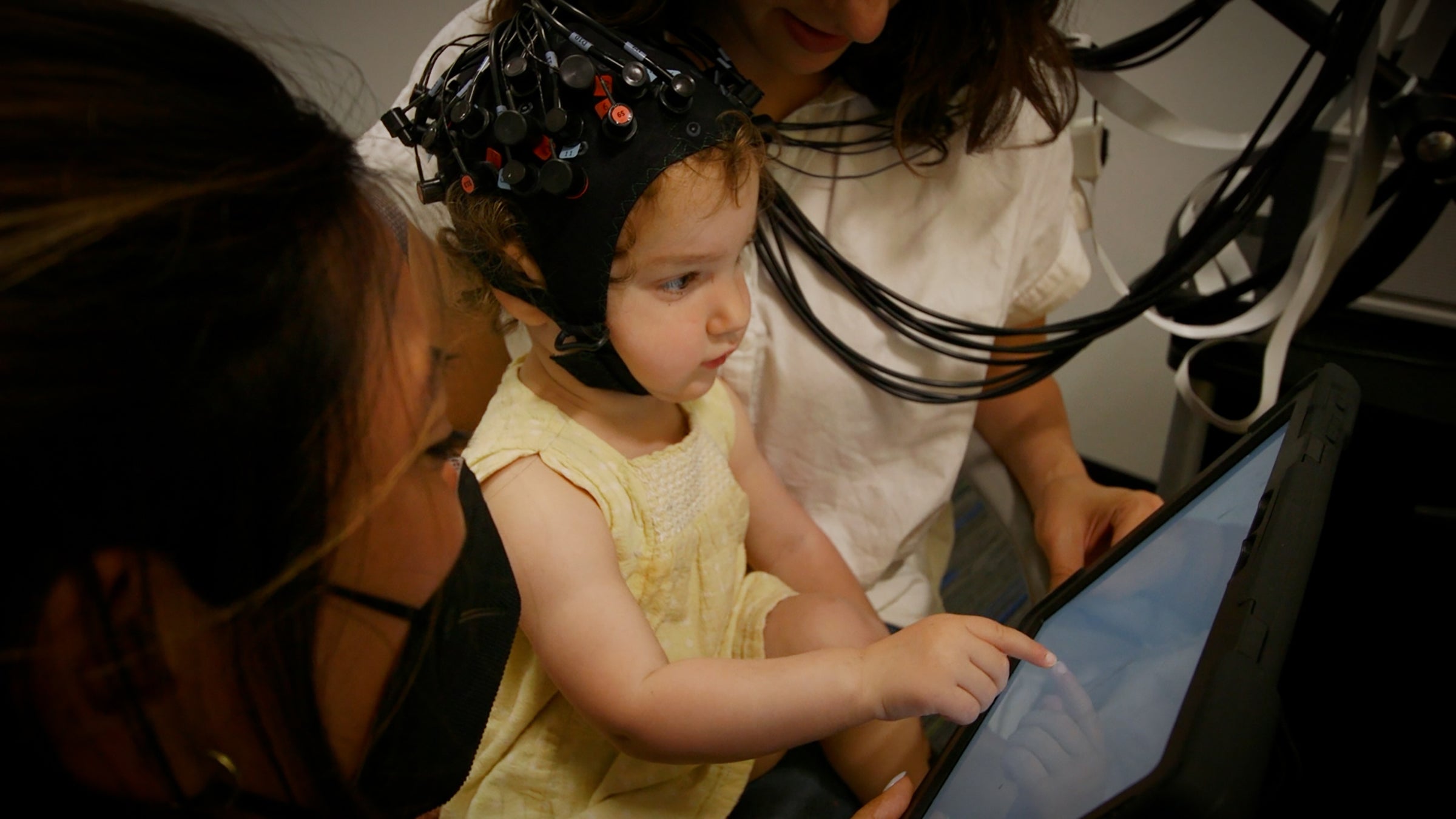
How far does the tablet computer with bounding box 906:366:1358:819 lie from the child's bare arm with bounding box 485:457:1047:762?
0.04 meters

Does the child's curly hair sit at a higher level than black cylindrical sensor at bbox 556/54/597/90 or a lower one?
lower

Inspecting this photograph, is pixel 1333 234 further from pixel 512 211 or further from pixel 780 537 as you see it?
pixel 512 211

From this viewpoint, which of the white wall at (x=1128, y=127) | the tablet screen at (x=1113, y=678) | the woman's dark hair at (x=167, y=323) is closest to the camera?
the woman's dark hair at (x=167, y=323)

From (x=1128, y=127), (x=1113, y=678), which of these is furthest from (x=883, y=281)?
(x=1128, y=127)

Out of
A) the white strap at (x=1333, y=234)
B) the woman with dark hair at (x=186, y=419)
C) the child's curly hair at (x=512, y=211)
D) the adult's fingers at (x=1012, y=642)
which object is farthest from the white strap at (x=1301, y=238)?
the woman with dark hair at (x=186, y=419)

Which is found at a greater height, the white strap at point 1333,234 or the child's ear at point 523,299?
the white strap at point 1333,234

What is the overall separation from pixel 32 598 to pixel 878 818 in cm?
51

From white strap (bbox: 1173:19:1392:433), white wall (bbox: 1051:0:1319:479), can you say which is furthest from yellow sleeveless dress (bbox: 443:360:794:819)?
white wall (bbox: 1051:0:1319:479)

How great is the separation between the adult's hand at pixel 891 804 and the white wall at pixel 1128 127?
575 mm

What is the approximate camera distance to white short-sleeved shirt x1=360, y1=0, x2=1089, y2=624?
91 cm

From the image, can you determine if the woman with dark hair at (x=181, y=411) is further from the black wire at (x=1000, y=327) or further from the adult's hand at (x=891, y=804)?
the black wire at (x=1000, y=327)

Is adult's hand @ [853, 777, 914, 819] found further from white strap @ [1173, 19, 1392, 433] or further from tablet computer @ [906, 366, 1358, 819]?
white strap @ [1173, 19, 1392, 433]

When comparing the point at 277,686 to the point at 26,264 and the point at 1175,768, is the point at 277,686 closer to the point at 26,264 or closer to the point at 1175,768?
the point at 26,264

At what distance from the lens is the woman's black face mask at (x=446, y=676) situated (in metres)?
0.49
